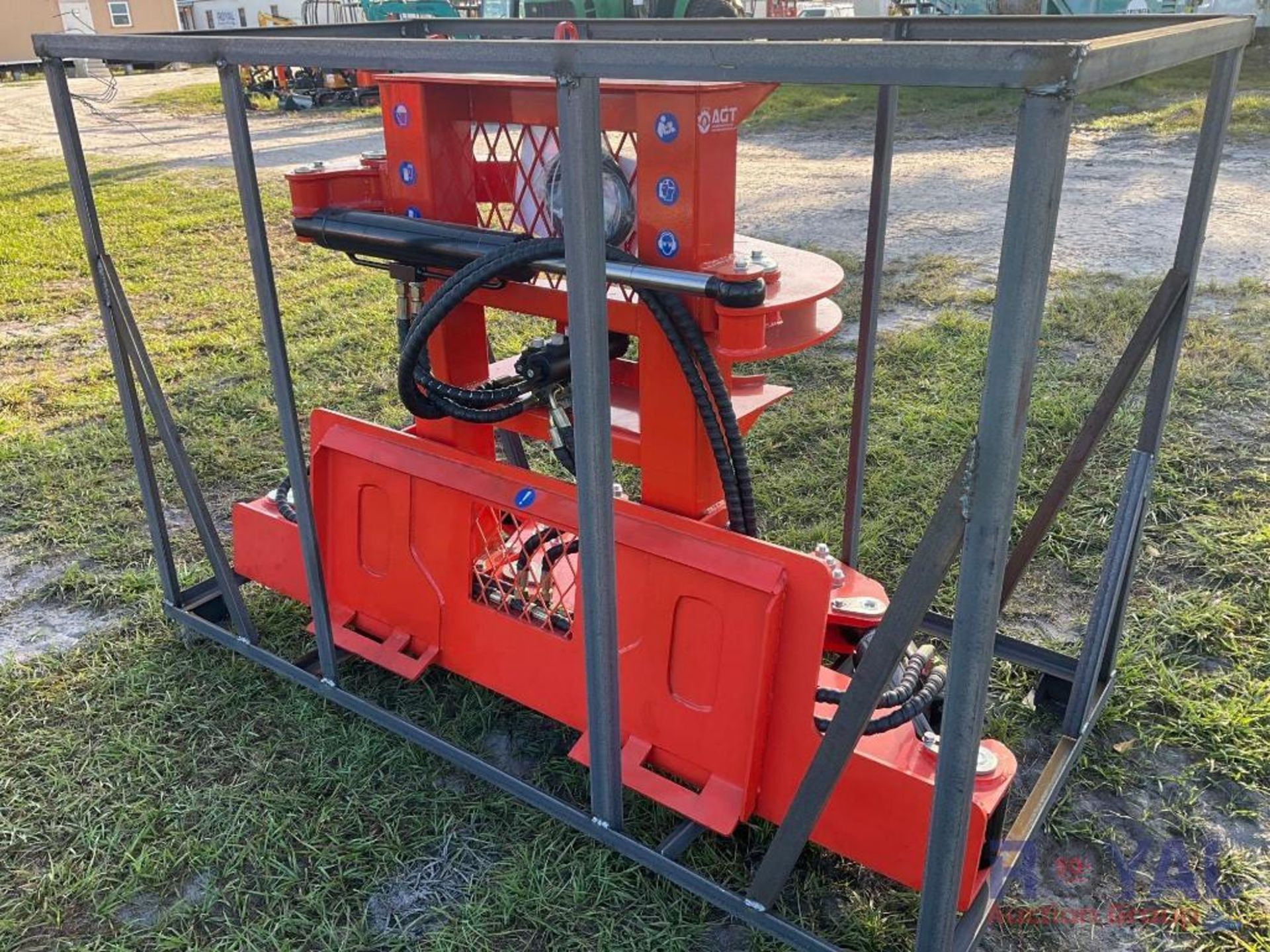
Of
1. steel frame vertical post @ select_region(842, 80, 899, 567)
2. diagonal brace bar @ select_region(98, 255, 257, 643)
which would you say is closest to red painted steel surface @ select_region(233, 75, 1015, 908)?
diagonal brace bar @ select_region(98, 255, 257, 643)

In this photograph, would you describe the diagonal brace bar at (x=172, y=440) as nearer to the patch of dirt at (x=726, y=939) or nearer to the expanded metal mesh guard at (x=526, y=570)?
the expanded metal mesh guard at (x=526, y=570)

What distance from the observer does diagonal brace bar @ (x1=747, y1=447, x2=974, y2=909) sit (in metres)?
1.46

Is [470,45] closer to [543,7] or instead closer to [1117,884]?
[1117,884]

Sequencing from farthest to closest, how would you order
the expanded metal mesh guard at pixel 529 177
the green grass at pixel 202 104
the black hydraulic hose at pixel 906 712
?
1. the green grass at pixel 202 104
2. the expanded metal mesh guard at pixel 529 177
3. the black hydraulic hose at pixel 906 712

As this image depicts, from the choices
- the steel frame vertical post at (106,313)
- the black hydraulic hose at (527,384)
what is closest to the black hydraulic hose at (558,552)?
the black hydraulic hose at (527,384)

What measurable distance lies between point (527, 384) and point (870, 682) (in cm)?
99

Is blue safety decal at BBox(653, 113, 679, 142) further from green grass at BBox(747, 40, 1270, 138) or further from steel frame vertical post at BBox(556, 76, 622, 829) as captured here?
green grass at BBox(747, 40, 1270, 138)

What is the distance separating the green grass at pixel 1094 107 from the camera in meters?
9.70

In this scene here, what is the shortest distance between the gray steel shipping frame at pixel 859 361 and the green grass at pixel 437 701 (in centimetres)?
12

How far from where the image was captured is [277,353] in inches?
90.8

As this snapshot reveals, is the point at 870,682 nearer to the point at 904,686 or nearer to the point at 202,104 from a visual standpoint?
the point at 904,686

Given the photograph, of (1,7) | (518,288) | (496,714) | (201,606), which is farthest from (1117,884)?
(1,7)

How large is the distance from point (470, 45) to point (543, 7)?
462 inches

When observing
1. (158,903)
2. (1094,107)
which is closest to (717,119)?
(158,903)
